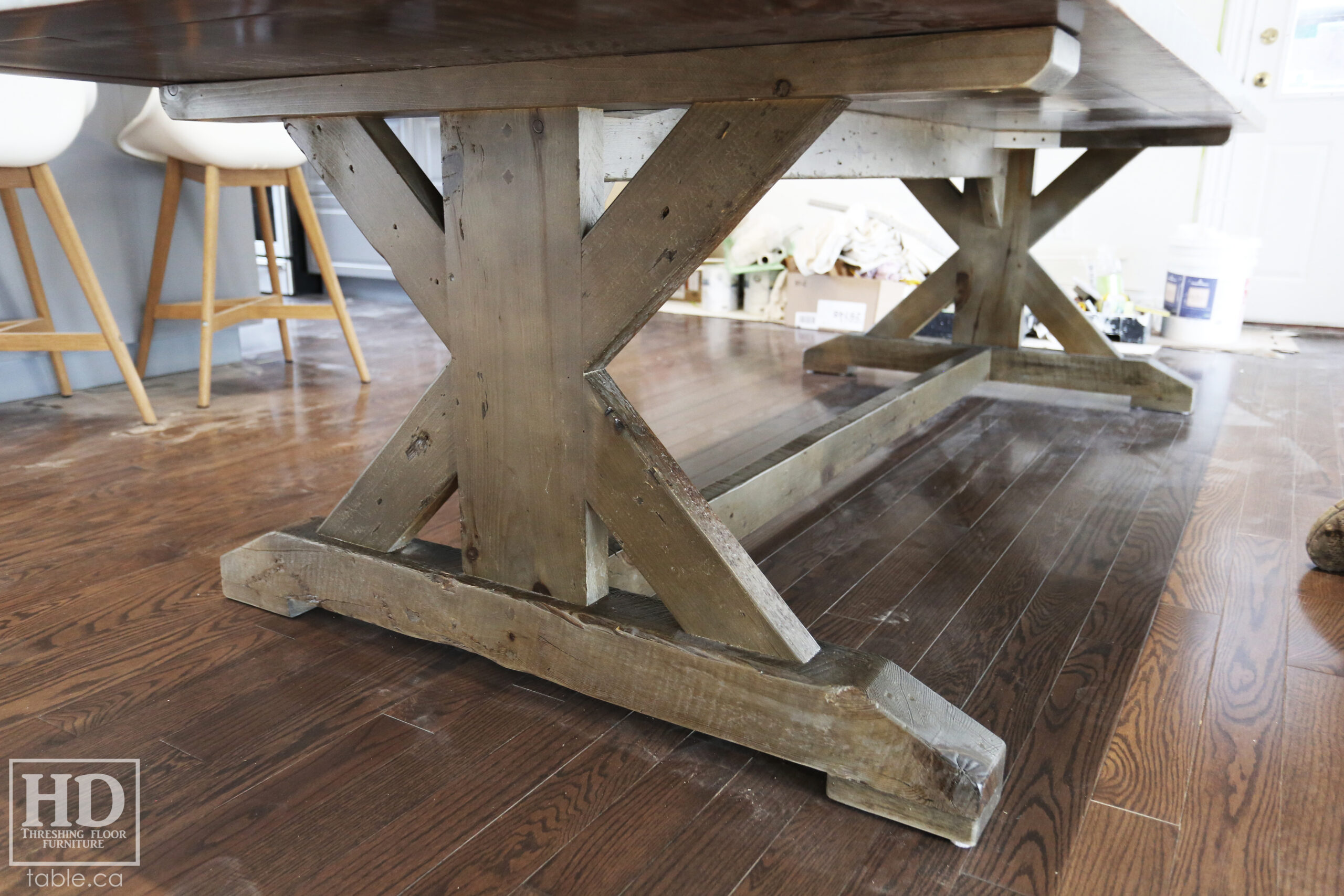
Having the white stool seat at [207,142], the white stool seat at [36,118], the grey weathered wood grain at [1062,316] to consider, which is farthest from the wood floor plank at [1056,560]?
the white stool seat at [36,118]

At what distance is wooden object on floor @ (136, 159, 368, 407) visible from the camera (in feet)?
7.87

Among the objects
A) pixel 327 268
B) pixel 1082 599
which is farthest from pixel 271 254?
pixel 1082 599

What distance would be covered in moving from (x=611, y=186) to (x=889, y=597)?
3.33 m

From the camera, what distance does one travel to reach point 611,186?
4.35 meters

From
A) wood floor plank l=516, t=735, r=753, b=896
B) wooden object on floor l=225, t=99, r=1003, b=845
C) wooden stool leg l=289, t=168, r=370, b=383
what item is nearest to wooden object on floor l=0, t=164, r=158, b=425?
wooden stool leg l=289, t=168, r=370, b=383

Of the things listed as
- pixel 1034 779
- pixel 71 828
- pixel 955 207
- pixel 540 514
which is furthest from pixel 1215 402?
pixel 71 828

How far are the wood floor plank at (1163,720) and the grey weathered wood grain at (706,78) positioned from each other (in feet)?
2.12

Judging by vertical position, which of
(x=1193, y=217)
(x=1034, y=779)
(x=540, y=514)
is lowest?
(x=1034, y=779)

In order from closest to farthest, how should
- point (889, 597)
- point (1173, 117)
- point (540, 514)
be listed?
point (540, 514) → point (889, 597) → point (1173, 117)

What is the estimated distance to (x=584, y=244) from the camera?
3.22 ft

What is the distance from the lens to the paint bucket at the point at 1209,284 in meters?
3.42

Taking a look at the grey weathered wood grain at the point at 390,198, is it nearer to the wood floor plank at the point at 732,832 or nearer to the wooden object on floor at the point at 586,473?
the wooden object on floor at the point at 586,473

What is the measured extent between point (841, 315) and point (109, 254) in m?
2.39

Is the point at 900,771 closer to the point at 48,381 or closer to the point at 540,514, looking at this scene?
the point at 540,514
